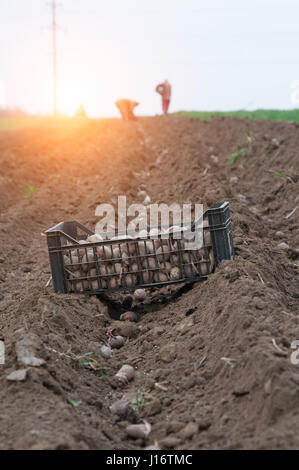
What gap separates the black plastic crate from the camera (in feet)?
13.1

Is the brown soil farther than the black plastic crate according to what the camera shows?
No

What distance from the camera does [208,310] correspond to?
348cm

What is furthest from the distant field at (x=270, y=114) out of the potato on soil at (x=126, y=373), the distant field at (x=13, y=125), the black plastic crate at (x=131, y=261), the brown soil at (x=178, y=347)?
the potato on soil at (x=126, y=373)

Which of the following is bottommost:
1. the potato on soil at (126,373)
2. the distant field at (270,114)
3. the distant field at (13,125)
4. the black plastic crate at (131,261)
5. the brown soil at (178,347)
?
the potato on soil at (126,373)

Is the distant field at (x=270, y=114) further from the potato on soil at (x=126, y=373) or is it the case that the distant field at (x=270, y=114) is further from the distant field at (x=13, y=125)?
the potato on soil at (x=126, y=373)

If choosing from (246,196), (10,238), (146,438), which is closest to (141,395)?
(146,438)

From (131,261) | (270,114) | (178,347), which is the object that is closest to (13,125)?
(270,114)

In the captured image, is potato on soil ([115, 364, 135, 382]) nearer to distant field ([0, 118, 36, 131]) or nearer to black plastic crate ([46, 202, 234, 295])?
black plastic crate ([46, 202, 234, 295])

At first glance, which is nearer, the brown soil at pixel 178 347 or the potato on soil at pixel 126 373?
the brown soil at pixel 178 347

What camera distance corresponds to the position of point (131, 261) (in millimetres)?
4086

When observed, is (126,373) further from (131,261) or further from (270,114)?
(270,114)

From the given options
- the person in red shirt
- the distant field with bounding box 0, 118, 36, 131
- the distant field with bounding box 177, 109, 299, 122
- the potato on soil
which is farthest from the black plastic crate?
the distant field with bounding box 0, 118, 36, 131

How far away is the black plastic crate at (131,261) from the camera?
3992 mm
